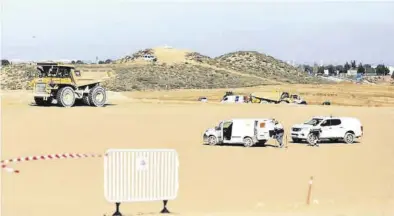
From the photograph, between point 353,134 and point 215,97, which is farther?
point 215,97

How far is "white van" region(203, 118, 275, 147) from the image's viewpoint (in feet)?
101

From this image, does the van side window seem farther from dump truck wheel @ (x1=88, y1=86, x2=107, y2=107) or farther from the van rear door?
dump truck wheel @ (x1=88, y1=86, x2=107, y2=107)

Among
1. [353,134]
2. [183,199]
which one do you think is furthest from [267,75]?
[183,199]

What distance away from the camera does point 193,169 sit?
77.8 feet

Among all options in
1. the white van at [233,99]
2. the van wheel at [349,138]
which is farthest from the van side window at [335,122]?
the white van at [233,99]

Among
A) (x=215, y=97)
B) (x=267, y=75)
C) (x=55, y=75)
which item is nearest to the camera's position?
(x=55, y=75)

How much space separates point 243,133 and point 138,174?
1643cm

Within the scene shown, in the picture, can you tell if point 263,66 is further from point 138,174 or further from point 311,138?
point 138,174

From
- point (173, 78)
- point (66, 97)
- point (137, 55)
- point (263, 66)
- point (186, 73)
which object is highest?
point (137, 55)

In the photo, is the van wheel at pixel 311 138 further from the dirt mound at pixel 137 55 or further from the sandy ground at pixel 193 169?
the dirt mound at pixel 137 55

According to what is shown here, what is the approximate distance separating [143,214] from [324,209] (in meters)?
3.97

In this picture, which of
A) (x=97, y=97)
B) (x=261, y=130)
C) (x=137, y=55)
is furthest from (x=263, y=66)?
(x=261, y=130)

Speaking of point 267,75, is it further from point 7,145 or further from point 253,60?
point 7,145

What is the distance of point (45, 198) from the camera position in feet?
59.3
